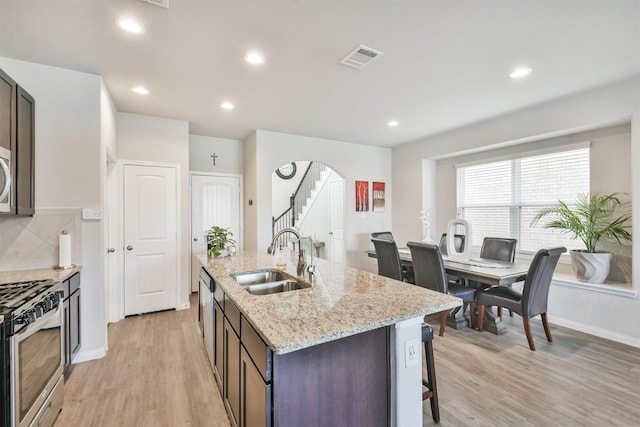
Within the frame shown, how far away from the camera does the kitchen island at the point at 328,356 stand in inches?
47.0

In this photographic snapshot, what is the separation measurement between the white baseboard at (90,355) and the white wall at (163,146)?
54.9 inches

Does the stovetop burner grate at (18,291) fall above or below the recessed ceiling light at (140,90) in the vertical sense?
below

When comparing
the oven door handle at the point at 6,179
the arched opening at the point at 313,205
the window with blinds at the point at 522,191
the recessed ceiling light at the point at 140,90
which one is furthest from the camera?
the arched opening at the point at 313,205

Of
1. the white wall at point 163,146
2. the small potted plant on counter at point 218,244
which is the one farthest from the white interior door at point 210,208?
the small potted plant on counter at point 218,244

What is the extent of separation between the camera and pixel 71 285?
2445mm

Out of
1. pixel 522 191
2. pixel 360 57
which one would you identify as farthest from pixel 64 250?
pixel 522 191

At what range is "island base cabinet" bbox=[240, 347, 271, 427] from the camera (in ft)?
3.89

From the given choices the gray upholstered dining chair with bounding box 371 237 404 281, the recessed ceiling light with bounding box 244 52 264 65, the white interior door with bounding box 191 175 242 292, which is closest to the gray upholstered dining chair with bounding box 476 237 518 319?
the gray upholstered dining chair with bounding box 371 237 404 281

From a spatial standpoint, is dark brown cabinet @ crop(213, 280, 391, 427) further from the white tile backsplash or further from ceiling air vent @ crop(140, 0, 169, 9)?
the white tile backsplash

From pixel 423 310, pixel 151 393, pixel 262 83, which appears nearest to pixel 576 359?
pixel 423 310

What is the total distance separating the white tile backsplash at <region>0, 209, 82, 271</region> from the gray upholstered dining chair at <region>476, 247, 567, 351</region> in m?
4.10

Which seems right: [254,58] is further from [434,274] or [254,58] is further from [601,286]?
[601,286]

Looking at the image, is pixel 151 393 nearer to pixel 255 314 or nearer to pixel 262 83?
pixel 255 314

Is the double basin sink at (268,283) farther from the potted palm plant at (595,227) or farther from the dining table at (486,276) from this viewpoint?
the potted palm plant at (595,227)
